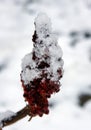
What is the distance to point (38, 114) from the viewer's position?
244 cm

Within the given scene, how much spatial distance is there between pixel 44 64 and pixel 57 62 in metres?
0.11

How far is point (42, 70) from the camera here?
234 centimetres

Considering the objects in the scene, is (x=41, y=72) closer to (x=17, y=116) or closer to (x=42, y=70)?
(x=42, y=70)

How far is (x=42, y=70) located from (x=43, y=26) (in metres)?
0.31

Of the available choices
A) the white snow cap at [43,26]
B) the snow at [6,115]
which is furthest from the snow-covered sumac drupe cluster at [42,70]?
the snow at [6,115]

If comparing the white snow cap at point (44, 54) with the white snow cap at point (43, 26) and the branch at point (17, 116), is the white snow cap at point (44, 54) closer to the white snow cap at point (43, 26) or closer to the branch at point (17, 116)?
the white snow cap at point (43, 26)

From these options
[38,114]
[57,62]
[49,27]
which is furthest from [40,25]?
[38,114]

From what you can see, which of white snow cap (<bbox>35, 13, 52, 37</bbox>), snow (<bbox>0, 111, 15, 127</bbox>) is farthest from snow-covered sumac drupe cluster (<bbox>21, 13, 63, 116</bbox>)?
snow (<bbox>0, 111, 15, 127</bbox>)

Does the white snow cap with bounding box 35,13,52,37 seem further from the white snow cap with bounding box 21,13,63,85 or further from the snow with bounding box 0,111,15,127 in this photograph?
the snow with bounding box 0,111,15,127

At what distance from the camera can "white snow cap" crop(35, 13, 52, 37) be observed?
2.31 meters

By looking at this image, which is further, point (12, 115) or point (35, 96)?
point (12, 115)

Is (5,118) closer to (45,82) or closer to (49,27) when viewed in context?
(45,82)

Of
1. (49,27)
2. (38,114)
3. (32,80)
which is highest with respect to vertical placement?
(49,27)

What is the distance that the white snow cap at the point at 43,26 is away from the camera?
2.31m
